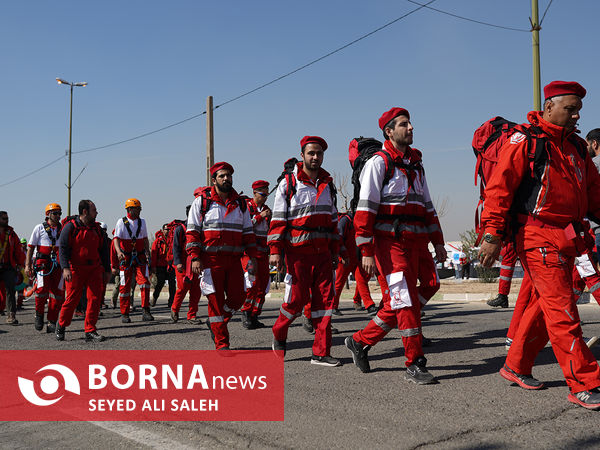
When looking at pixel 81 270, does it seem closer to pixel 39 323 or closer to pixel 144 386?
pixel 39 323

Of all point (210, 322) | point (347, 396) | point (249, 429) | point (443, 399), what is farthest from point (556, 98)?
→ point (210, 322)

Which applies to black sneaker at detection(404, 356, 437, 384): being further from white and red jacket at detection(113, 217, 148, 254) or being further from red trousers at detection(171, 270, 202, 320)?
white and red jacket at detection(113, 217, 148, 254)

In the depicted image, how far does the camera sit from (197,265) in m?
7.10

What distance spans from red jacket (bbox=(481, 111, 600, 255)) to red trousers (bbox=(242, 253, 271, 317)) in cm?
531

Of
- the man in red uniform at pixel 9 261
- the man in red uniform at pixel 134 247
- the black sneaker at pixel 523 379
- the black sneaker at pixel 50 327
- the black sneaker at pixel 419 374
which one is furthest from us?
the man in red uniform at pixel 9 261

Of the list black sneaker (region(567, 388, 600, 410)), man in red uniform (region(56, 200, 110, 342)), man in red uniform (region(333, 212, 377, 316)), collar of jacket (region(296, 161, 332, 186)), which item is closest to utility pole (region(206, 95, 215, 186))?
man in red uniform (region(333, 212, 377, 316))

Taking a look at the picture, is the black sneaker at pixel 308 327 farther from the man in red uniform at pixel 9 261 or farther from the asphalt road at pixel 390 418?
the man in red uniform at pixel 9 261

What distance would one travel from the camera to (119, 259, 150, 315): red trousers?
448 inches

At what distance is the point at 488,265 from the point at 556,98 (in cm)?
126

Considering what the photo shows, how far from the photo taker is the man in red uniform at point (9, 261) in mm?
11812

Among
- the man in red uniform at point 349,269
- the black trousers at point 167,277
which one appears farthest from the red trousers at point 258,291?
the black trousers at point 167,277

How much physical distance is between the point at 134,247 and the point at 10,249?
231 cm

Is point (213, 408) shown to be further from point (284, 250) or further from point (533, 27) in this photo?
point (533, 27)

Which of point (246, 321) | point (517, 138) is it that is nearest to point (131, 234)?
point (246, 321)
